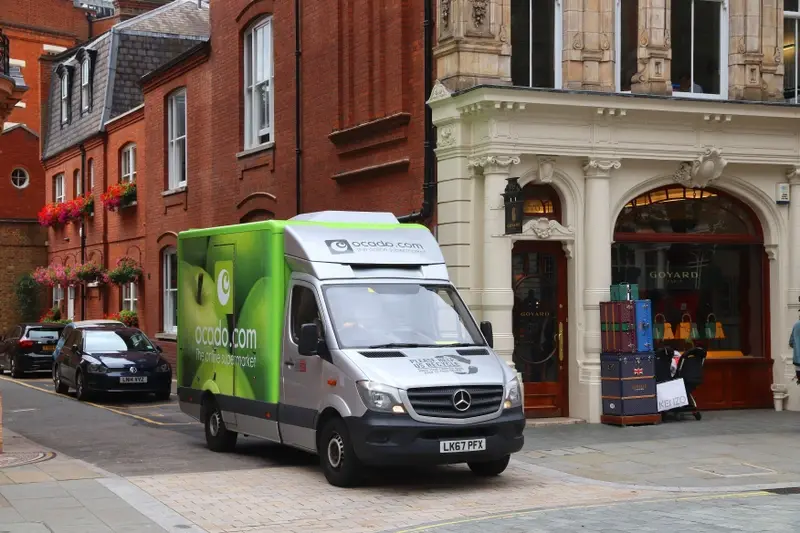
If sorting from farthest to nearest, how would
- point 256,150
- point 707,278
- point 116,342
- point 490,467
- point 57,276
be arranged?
point 57,276 → point 256,150 → point 116,342 → point 707,278 → point 490,467

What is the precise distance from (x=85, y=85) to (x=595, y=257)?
2317cm

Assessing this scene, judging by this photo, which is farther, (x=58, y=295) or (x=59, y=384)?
(x=58, y=295)

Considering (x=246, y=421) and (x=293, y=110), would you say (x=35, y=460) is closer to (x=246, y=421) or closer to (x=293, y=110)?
(x=246, y=421)

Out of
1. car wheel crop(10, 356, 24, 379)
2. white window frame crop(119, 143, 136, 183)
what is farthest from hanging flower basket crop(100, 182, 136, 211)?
car wheel crop(10, 356, 24, 379)

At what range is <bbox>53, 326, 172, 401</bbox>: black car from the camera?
20.9 m

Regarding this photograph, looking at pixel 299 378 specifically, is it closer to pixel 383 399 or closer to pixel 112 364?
pixel 383 399

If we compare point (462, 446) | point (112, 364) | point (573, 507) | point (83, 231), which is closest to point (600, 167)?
point (462, 446)

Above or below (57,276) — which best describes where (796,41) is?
above

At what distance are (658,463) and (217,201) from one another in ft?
50.2

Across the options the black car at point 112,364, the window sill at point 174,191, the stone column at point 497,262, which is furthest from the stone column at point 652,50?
the window sill at point 174,191

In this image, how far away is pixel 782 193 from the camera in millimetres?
17859

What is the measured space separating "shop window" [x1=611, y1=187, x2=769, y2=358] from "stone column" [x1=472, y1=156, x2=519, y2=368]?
2.16 metres

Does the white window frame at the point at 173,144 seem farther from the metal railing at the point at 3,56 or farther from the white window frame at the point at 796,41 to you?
the white window frame at the point at 796,41

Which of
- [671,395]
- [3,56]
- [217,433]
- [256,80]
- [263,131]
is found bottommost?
[217,433]
